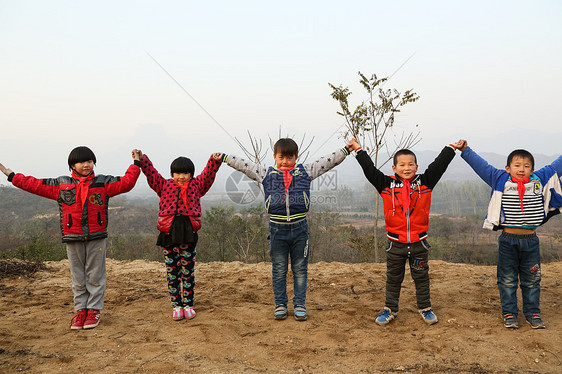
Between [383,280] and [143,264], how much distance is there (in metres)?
4.50

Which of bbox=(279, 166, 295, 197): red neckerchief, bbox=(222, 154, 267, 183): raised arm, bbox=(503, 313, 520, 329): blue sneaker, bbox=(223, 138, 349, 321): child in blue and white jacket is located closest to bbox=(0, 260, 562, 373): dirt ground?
bbox=(503, 313, 520, 329): blue sneaker

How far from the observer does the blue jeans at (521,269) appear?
3.11 metres

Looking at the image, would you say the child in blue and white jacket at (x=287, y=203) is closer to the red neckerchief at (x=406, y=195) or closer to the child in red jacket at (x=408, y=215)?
the child in red jacket at (x=408, y=215)

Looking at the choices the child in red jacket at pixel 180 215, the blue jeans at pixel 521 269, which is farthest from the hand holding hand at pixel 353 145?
the blue jeans at pixel 521 269

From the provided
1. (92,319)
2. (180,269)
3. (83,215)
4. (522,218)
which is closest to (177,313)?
(180,269)

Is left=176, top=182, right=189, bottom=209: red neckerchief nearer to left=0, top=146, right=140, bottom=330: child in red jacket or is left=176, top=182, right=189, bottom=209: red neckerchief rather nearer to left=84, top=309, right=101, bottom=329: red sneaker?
left=0, top=146, right=140, bottom=330: child in red jacket

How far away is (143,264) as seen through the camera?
666 centimetres

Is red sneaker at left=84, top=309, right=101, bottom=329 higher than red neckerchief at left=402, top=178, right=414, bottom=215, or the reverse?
red neckerchief at left=402, top=178, right=414, bottom=215

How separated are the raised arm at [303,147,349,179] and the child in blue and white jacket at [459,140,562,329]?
4.78ft

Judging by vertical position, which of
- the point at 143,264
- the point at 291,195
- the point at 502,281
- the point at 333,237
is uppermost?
the point at 291,195

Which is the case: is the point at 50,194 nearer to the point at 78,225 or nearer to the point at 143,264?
the point at 78,225

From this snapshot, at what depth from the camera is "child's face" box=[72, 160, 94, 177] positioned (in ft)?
10.8

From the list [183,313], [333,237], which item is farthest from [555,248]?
[183,313]

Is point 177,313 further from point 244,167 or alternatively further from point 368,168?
point 368,168
